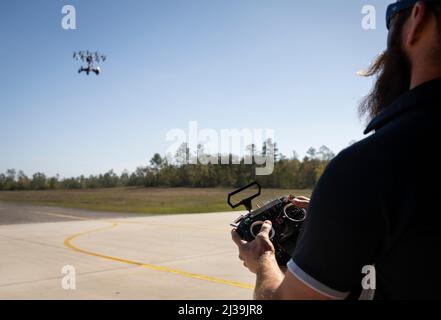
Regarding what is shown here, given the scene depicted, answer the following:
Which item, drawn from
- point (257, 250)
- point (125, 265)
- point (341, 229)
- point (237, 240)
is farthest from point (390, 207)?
point (125, 265)

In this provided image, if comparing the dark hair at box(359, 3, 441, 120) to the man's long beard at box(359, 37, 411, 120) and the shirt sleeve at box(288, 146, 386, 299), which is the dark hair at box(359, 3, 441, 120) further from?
the shirt sleeve at box(288, 146, 386, 299)

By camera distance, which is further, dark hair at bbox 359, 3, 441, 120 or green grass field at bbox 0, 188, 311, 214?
green grass field at bbox 0, 188, 311, 214

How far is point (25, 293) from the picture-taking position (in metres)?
7.26

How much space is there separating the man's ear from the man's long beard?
2.3 inches

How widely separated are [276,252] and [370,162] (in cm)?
86

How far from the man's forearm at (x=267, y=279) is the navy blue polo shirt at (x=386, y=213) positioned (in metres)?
0.25

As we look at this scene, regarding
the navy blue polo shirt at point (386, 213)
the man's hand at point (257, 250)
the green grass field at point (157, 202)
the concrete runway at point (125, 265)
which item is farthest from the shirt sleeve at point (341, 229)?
the green grass field at point (157, 202)

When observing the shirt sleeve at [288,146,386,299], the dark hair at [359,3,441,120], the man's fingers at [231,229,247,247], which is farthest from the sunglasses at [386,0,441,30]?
the man's fingers at [231,229,247,247]

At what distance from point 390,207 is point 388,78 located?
0.52 metres

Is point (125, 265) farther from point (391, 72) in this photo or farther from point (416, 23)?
point (416, 23)

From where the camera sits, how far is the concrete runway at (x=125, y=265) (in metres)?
7.30

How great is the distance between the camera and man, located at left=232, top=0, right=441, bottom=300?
100cm

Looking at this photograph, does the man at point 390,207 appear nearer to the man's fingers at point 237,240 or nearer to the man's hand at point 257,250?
the man's hand at point 257,250
